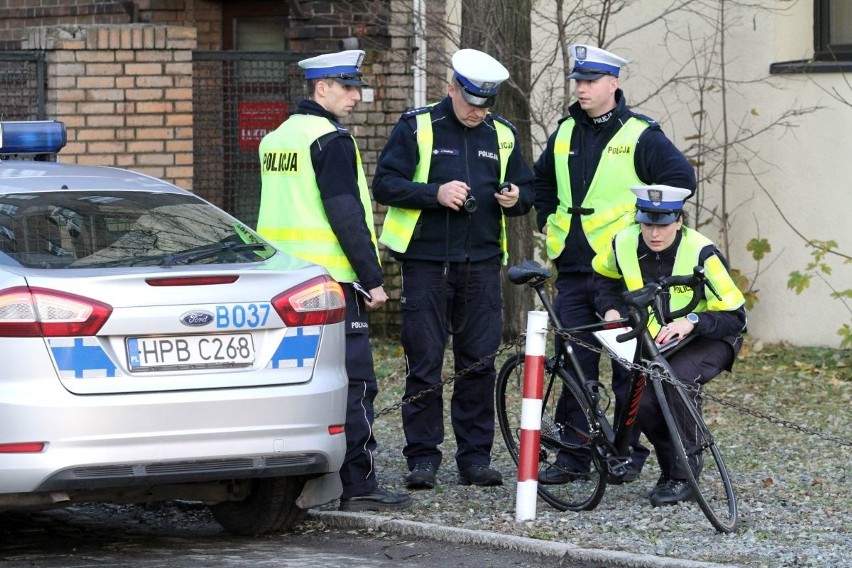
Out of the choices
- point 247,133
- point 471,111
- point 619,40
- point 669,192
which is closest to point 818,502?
point 669,192

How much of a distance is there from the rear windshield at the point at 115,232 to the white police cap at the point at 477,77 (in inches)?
48.9

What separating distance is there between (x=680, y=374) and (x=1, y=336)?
2742 mm

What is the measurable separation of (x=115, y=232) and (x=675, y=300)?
7.54ft

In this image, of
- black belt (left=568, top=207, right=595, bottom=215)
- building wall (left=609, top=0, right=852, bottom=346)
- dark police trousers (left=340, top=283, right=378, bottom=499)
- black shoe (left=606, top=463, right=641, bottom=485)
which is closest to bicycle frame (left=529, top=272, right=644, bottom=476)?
black shoe (left=606, top=463, right=641, bottom=485)

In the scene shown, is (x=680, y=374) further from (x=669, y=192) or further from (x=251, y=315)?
(x=251, y=315)

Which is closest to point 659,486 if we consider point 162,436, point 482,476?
point 482,476

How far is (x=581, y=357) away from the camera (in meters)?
7.09

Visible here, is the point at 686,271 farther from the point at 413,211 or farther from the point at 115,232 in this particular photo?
the point at 115,232

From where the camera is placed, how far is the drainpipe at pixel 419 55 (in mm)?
11648

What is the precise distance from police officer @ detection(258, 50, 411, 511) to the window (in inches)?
229

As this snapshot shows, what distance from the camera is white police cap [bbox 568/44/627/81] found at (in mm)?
7023

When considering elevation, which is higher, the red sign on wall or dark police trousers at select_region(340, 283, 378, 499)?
the red sign on wall

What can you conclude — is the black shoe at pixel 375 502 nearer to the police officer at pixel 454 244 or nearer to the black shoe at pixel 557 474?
the police officer at pixel 454 244

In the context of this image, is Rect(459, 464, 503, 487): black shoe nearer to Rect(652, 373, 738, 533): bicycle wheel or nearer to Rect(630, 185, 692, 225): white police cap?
Rect(652, 373, 738, 533): bicycle wheel
